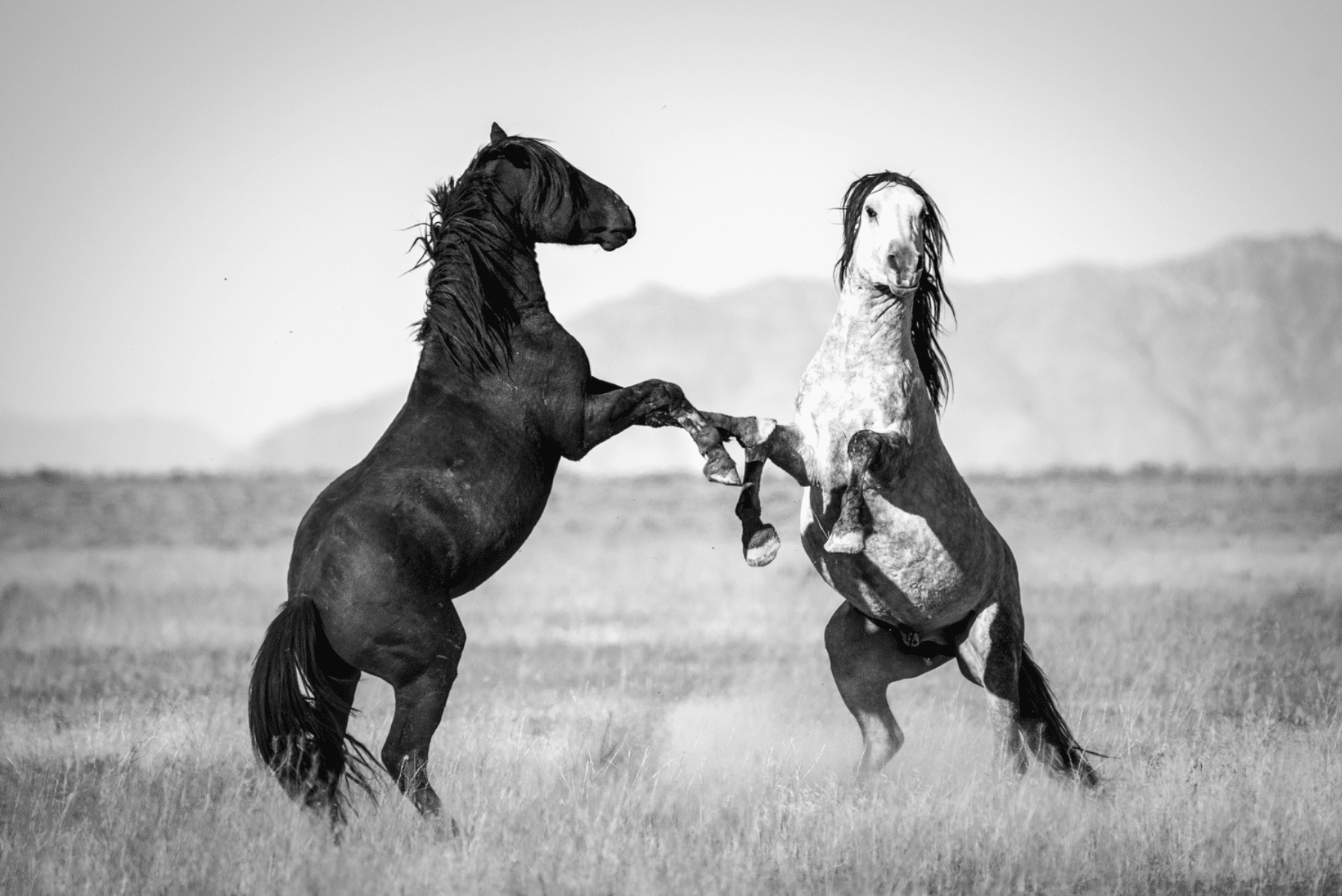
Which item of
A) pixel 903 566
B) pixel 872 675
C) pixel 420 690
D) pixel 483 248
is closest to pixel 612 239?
pixel 483 248

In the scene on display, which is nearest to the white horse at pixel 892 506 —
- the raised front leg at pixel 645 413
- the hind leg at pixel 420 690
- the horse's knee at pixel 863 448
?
the horse's knee at pixel 863 448

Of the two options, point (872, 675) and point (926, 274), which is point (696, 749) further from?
point (926, 274)

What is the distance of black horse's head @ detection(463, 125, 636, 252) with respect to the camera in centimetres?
658

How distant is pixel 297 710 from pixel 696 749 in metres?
2.77

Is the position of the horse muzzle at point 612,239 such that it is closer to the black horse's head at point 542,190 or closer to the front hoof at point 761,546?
the black horse's head at point 542,190

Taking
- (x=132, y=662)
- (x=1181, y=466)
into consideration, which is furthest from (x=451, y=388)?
(x=1181, y=466)

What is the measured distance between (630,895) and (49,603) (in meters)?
12.7

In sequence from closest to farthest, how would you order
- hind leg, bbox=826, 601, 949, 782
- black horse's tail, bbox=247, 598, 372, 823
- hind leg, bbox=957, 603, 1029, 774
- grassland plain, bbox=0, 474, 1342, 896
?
grassland plain, bbox=0, 474, 1342, 896 < black horse's tail, bbox=247, 598, 372, 823 < hind leg, bbox=957, 603, 1029, 774 < hind leg, bbox=826, 601, 949, 782

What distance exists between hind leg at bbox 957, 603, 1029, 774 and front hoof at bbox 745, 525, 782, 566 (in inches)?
48.0

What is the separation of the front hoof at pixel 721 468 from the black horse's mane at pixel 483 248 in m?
1.03

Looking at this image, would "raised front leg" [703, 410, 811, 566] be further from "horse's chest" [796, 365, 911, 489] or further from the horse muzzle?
the horse muzzle

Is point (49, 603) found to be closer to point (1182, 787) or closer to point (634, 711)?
point (634, 711)

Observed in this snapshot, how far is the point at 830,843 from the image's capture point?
5703 mm

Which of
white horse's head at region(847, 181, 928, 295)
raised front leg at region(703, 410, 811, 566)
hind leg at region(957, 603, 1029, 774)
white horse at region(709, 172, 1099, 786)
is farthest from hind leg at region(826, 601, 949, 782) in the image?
white horse's head at region(847, 181, 928, 295)
